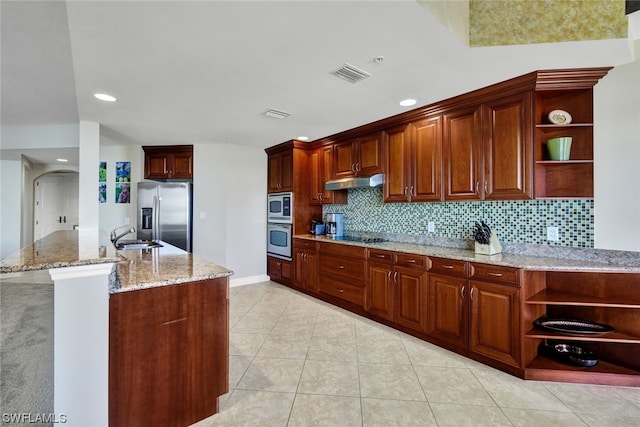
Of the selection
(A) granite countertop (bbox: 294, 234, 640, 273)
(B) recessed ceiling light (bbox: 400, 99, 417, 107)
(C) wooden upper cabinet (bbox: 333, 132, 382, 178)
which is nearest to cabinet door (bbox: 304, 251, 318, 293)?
(C) wooden upper cabinet (bbox: 333, 132, 382, 178)

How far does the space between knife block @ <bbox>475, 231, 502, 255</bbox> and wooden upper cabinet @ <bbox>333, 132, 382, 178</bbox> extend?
1406 millimetres

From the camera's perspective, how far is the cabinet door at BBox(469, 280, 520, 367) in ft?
7.06

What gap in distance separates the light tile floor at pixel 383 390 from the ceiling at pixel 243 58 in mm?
2271

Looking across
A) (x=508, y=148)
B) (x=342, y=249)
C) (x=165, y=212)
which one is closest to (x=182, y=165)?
(x=165, y=212)

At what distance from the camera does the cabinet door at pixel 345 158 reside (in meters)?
3.89

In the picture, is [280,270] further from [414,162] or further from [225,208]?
[414,162]

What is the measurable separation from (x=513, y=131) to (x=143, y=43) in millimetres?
2816

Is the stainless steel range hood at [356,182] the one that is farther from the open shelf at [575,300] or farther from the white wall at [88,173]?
the white wall at [88,173]

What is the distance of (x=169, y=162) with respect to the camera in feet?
15.7

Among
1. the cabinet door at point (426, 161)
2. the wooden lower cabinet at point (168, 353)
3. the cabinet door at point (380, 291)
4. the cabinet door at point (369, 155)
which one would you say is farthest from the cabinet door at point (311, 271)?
the wooden lower cabinet at point (168, 353)

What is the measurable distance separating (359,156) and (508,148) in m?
1.73

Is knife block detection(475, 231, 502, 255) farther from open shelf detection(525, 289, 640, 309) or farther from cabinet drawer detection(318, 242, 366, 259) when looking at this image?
cabinet drawer detection(318, 242, 366, 259)

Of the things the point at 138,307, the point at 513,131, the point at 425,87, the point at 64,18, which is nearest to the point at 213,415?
the point at 138,307

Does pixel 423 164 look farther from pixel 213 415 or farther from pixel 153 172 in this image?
pixel 153 172
